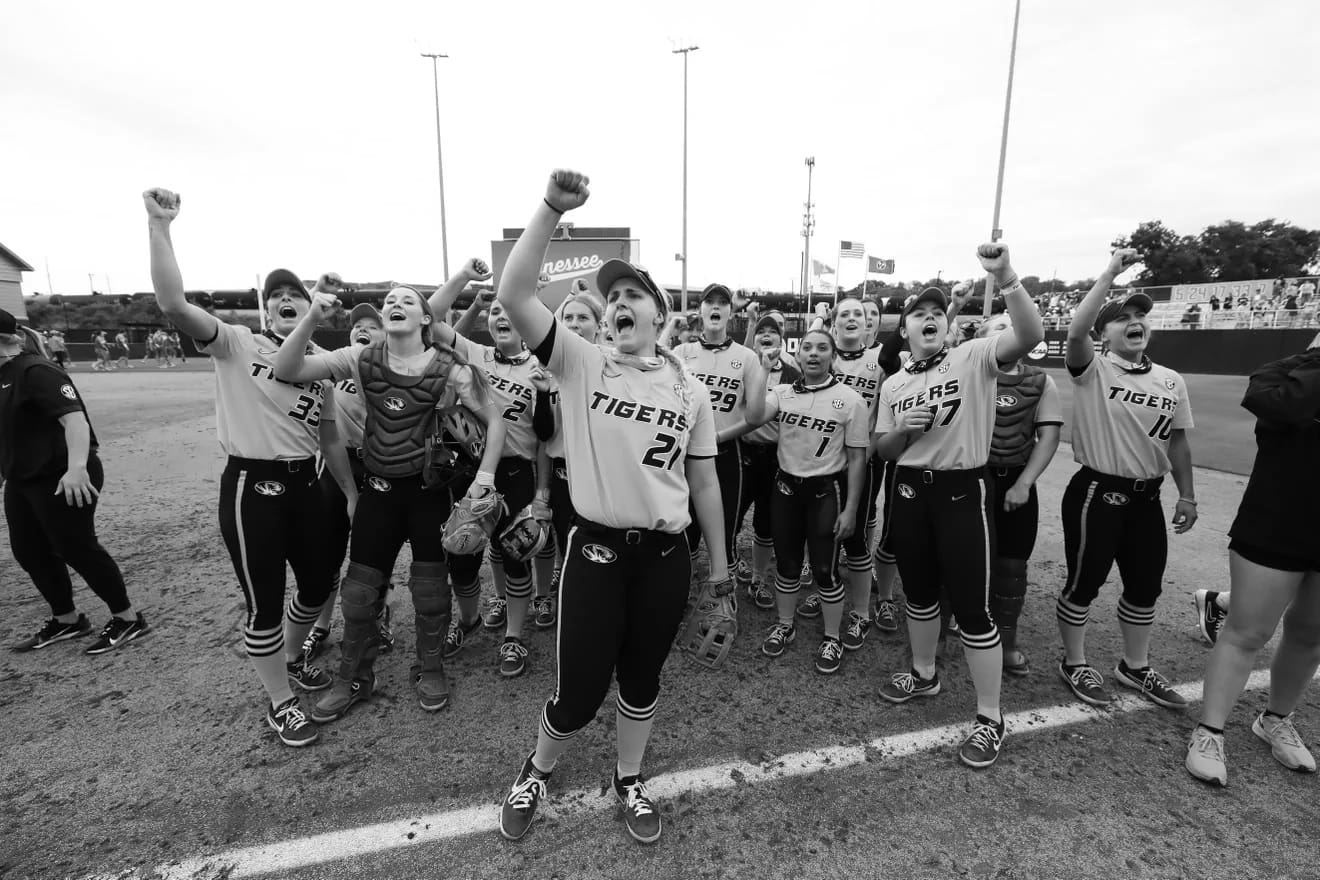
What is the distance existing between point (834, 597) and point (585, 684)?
217cm

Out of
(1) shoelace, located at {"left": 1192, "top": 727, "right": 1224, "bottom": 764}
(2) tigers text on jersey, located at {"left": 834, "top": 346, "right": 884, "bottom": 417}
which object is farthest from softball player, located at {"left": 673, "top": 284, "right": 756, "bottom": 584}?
(1) shoelace, located at {"left": 1192, "top": 727, "right": 1224, "bottom": 764}

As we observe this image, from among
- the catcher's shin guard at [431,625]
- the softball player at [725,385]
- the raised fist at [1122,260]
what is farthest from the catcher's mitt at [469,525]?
→ the raised fist at [1122,260]

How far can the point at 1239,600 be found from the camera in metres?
2.90

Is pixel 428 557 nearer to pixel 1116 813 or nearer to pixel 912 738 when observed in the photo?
pixel 912 738

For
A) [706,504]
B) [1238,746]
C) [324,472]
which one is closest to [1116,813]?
[1238,746]

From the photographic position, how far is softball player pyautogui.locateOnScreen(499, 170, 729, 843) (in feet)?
7.73

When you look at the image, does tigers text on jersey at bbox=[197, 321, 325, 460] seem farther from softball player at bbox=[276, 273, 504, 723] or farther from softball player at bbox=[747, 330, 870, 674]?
softball player at bbox=[747, 330, 870, 674]

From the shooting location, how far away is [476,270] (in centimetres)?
371

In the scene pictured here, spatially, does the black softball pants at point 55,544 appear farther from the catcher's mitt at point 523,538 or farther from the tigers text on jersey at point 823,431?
the tigers text on jersey at point 823,431

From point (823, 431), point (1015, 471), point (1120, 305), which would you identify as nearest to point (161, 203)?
point (823, 431)

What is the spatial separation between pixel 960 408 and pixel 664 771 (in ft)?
7.88

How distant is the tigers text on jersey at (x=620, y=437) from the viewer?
235cm

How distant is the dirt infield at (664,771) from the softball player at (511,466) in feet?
0.95

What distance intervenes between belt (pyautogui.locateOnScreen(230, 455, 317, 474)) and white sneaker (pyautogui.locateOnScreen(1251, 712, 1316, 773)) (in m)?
5.32
